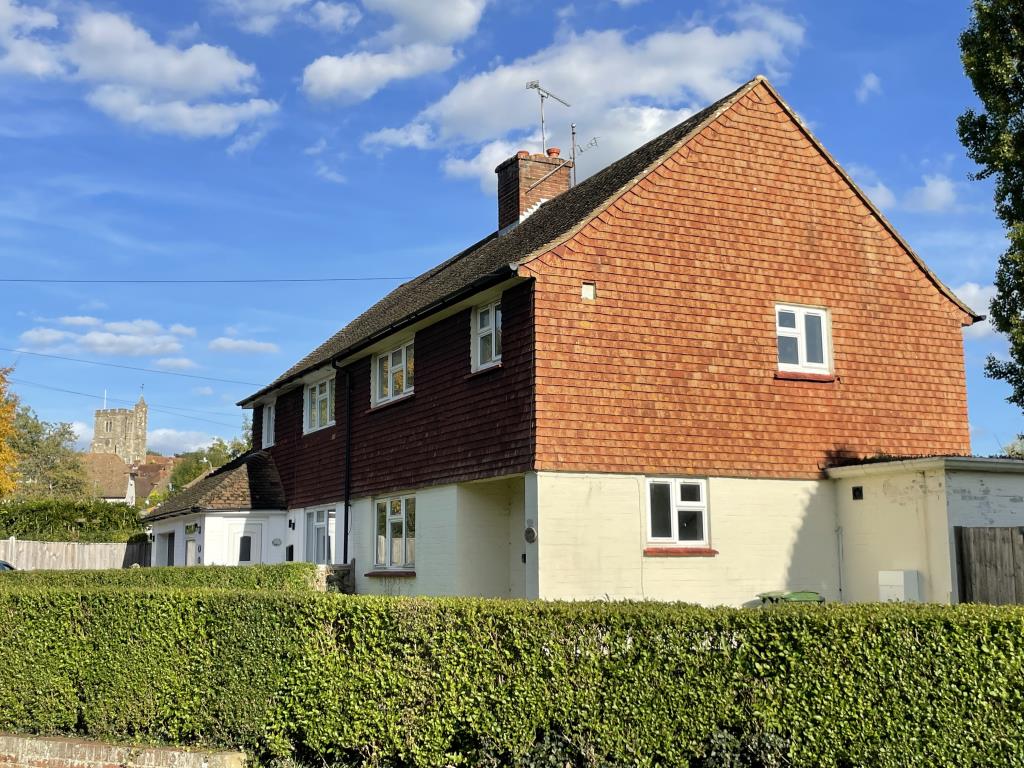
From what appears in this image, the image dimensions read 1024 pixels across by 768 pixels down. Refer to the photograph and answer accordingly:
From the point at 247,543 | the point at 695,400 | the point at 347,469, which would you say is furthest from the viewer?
the point at 247,543

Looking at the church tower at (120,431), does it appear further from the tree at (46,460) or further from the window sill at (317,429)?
the window sill at (317,429)

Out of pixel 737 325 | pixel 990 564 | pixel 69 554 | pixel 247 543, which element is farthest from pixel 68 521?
pixel 990 564

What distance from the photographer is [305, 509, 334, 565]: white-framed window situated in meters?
24.5

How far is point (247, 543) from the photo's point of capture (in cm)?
2734

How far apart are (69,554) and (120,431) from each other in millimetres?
145527

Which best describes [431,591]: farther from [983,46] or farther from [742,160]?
[983,46]

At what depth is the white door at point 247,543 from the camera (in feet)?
89.1

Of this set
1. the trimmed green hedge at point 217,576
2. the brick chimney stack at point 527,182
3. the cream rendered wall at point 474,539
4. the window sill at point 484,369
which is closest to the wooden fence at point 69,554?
the trimmed green hedge at point 217,576

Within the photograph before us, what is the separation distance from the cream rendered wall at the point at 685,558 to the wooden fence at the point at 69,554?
1048 inches

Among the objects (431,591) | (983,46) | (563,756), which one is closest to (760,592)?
(431,591)

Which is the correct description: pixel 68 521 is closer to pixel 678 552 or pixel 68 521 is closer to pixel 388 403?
pixel 388 403

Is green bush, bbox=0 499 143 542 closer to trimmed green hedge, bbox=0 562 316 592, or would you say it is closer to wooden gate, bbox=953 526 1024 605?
trimmed green hedge, bbox=0 562 316 592

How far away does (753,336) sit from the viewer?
17906mm

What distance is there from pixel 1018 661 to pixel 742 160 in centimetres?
1245
